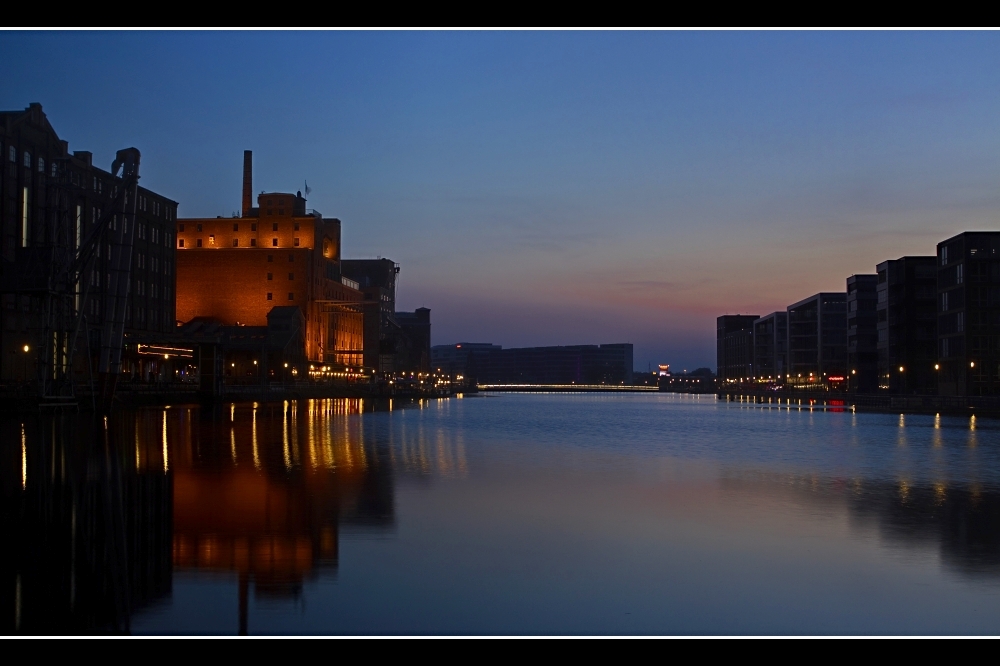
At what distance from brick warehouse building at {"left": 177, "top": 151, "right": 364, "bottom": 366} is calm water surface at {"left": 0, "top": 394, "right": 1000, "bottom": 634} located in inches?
5057

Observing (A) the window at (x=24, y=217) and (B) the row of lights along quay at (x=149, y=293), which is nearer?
(B) the row of lights along quay at (x=149, y=293)

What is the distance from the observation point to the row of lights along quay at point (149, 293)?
61938 mm

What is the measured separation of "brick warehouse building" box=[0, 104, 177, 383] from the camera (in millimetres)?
59250

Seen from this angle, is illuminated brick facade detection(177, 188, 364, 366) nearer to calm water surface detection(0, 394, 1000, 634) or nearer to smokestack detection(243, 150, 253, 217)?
smokestack detection(243, 150, 253, 217)

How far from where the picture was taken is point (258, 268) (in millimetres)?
160125

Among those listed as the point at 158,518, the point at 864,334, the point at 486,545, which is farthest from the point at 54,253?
the point at 864,334

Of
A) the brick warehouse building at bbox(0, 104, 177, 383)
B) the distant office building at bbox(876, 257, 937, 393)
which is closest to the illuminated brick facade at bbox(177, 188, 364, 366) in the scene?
the brick warehouse building at bbox(0, 104, 177, 383)

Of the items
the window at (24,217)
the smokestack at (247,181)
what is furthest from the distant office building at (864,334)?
the window at (24,217)

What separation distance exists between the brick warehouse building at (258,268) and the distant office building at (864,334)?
8341cm

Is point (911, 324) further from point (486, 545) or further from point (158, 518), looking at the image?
point (158, 518)

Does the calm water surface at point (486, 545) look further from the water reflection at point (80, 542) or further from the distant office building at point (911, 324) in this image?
the distant office building at point (911, 324)
